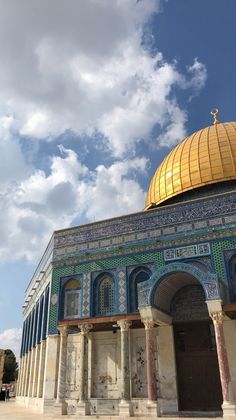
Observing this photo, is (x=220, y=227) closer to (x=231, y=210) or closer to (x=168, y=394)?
(x=231, y=210)

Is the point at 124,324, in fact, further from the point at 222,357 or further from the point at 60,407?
the point at 60,407

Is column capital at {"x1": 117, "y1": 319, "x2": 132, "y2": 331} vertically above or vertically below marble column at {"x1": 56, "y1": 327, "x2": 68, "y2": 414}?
above

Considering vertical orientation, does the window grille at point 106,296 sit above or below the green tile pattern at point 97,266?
below

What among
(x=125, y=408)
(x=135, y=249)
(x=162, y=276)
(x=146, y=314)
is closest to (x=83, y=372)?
(x=125, y=408)

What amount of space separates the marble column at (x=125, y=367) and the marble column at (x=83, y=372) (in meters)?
1.36

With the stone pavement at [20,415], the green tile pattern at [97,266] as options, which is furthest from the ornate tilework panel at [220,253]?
the stone pavement at [20,415]

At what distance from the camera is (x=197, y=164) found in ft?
61.1

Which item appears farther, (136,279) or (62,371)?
(136,279)

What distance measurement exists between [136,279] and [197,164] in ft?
22.3

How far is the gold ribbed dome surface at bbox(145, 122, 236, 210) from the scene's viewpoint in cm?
1797

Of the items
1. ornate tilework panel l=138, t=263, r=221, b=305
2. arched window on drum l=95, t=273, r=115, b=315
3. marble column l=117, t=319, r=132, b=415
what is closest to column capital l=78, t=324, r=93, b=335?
arched window on drum l=95, t=273, r=115, b=315

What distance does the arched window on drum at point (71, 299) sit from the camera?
1552cm

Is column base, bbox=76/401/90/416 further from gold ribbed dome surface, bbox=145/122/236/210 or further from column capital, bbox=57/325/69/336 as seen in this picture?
gold ribbed dome surface, bbox=145/122/236/210

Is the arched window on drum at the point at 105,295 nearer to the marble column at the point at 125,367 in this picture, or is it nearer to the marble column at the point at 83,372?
the marble column at the point at 83,372
